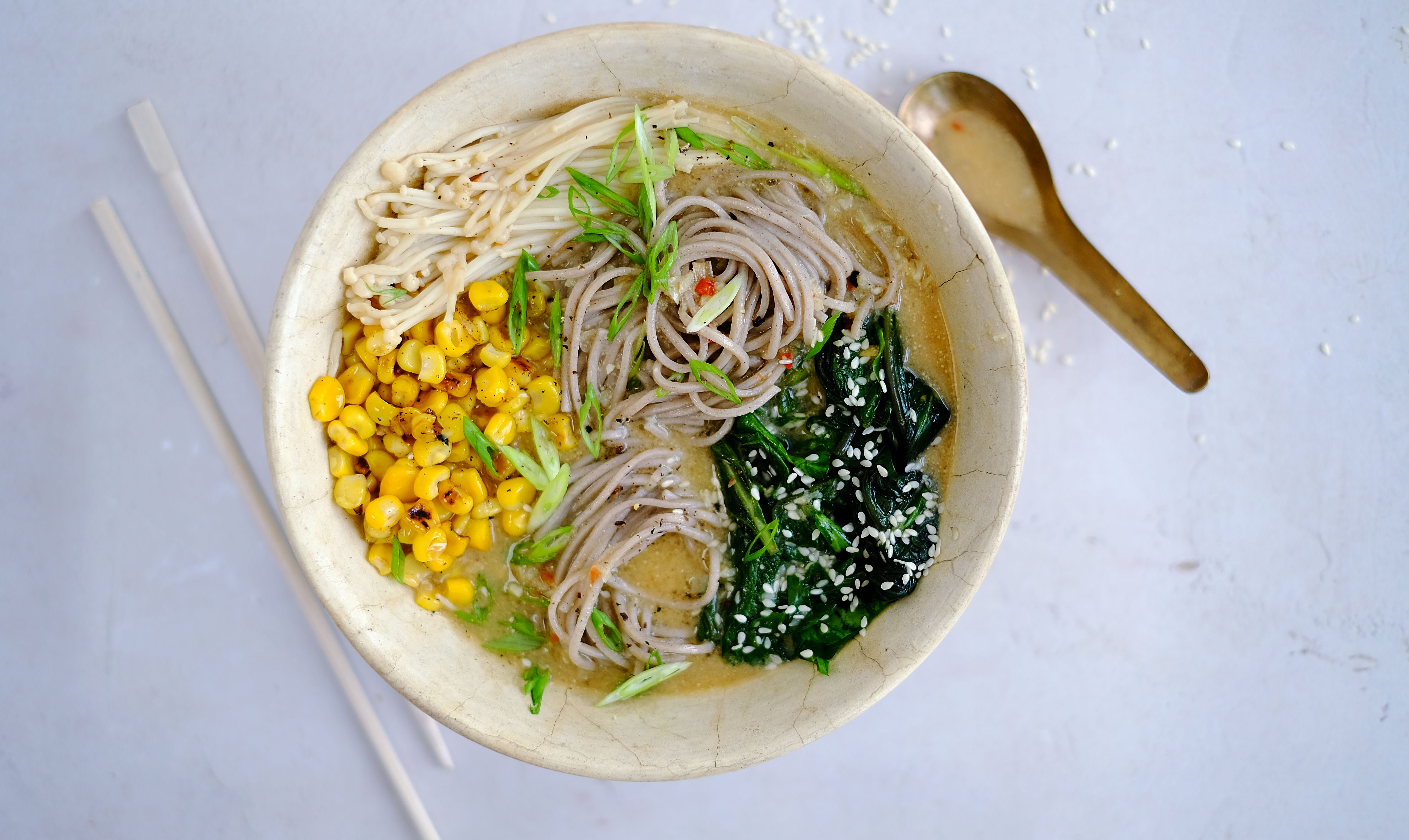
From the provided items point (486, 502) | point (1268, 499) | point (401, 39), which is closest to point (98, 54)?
point (401, 39)

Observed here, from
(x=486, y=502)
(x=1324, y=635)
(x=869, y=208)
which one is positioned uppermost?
(x=869, y=208)

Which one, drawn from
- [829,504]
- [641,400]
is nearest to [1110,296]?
[829,504]

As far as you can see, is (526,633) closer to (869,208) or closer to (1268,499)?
(869,208)

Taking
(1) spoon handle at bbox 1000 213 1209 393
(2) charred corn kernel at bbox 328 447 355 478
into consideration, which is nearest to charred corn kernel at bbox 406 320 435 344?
(2) charred corn kernel at bbox 328 447 355 478

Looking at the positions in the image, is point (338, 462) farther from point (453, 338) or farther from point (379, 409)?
point (453, 338)

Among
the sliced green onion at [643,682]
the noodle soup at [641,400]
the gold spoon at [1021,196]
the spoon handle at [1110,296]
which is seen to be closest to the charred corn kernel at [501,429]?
the noodle soup at [641,400]

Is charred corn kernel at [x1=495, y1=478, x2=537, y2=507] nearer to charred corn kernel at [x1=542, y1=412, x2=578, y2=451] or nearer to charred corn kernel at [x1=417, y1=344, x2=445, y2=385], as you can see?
charred corn kernel at [x1=542, y1=412, x2=578, y2=451]
